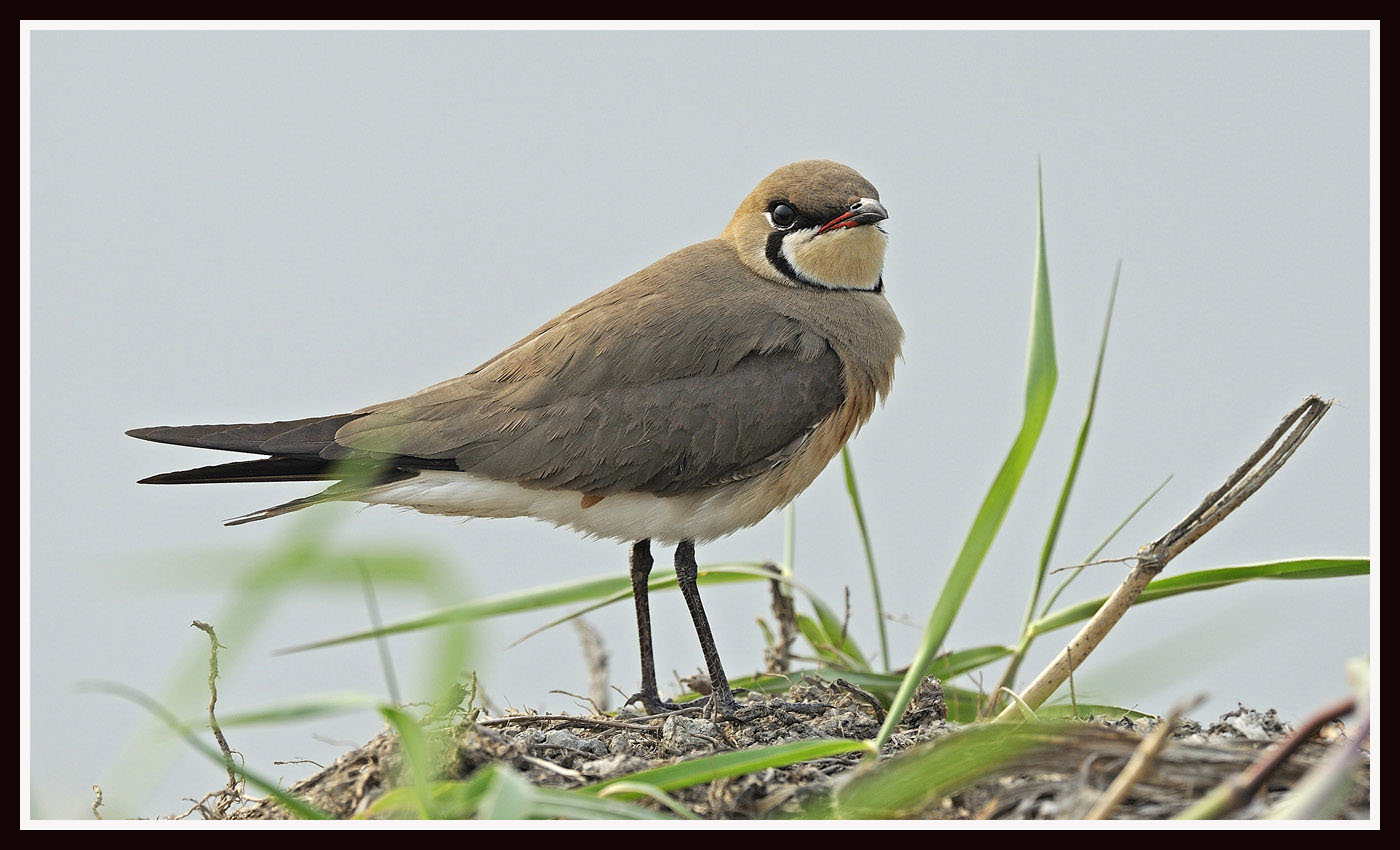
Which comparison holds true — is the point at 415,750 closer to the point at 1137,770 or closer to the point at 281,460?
the point at 1137,770

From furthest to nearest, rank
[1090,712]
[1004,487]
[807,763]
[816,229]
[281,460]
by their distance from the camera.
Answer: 1. [816,229]
2. [281,460]
3. [1090,712]
4. [807,763]
5. [1004,487]

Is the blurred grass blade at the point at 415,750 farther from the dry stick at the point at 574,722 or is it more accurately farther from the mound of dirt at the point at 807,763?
the dry stick at the point at 574,722

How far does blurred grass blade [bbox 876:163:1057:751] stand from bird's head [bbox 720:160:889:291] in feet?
3.23

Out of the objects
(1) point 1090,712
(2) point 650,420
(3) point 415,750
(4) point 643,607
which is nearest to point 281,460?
(2) point 650,420

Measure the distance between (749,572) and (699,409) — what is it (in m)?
0.70

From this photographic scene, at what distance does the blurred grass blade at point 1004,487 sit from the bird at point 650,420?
3.03 ft

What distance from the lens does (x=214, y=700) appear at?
2.53m

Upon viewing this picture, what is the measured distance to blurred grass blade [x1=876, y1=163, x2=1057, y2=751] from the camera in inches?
91.7

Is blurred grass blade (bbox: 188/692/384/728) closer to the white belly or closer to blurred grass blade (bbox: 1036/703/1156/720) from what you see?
the white belly

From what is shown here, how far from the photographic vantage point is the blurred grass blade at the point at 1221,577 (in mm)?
2943

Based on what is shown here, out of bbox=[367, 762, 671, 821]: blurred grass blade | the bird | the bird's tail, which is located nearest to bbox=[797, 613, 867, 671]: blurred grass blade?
the bird

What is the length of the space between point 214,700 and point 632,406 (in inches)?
54.6

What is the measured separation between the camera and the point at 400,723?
6.25 feet

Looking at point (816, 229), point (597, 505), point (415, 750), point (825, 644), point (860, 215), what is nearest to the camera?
point (415, 750)
